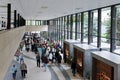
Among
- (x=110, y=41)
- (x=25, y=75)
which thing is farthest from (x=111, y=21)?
(x=25, y=75)

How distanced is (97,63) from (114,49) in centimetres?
153

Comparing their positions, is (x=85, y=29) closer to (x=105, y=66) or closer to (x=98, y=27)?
(x=98, y=27)

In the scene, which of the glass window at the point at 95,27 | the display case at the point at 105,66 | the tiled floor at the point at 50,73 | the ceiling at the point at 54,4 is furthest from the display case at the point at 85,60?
the ceiling at the point at 54,4

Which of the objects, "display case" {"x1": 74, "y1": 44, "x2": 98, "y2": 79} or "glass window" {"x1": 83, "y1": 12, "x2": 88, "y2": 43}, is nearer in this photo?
"display case" {"x1": 74, "y1": 44, "x2": 98, "y2": 79}

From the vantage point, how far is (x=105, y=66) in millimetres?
10500

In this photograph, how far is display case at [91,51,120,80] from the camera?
9.06 m

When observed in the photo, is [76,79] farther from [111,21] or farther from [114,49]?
[111,21]

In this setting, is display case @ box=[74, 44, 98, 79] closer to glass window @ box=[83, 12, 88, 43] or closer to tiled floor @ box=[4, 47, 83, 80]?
tiled floor @ box=[4, 47, 83, 80]

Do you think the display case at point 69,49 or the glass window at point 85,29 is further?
the display case at point 69,49

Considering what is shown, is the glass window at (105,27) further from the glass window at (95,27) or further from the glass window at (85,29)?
the glass window at (85,29)

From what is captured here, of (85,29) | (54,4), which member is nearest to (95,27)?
(85,29)

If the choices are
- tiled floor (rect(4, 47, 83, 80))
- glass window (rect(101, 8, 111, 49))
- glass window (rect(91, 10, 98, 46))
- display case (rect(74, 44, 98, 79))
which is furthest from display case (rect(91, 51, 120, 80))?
glass window (rect(91, 10, 98, 46))

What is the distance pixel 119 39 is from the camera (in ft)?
39.1

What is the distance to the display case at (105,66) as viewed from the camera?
906 cm
